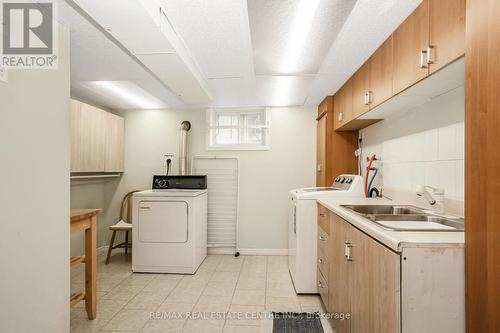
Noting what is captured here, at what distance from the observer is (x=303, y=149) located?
3850 mm

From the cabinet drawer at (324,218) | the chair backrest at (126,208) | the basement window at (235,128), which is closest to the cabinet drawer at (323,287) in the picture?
the cabinet drawer at (324,218)

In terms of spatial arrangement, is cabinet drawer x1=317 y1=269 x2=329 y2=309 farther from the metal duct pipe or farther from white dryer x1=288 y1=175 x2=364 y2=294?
the metal duct pipe

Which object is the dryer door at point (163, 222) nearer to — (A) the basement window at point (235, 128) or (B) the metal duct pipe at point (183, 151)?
(B) the metal duct pipe at point (183, 151)

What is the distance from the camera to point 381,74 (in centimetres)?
187

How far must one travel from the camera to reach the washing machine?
306 centimetres

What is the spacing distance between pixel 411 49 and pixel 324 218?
1.34 metres

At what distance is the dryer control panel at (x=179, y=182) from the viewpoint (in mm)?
3621

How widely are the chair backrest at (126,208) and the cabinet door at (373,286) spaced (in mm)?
3259

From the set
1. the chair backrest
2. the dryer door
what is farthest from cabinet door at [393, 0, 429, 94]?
the chair backrest

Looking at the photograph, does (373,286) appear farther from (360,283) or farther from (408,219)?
(408,219)

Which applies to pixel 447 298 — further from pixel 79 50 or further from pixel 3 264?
pixel 79 50

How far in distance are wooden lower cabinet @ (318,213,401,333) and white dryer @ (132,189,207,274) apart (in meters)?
1.70

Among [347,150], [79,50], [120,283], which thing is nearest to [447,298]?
[347,150]

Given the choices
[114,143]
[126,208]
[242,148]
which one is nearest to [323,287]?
[242,148]
